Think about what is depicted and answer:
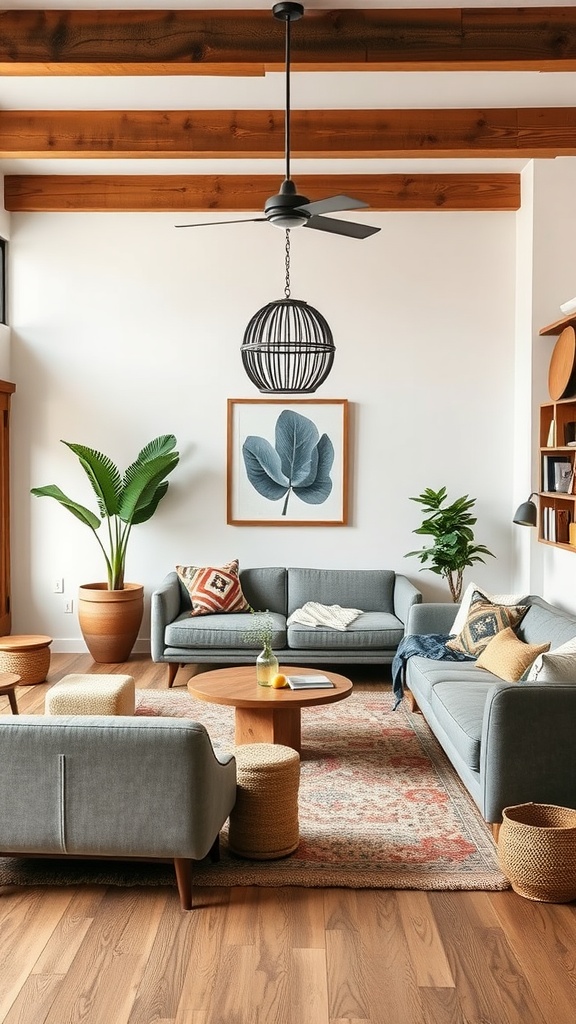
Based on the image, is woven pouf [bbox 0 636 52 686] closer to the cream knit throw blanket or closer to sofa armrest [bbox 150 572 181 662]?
sofa armrest [bbox 150 572 181 662]

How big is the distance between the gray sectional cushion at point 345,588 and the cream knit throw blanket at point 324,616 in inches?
5.4

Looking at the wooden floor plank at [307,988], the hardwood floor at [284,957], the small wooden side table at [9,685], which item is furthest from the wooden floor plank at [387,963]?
the small wooden side table at [9,685]

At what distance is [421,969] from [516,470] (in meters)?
4.58

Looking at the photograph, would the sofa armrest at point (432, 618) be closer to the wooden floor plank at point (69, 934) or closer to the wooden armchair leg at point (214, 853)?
the wooden armchair leg at point (214, 853)

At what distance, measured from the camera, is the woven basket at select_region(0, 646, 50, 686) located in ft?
19.6

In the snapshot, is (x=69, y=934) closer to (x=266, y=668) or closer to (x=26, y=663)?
(x=266, y=668)

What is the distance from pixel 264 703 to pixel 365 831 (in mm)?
778

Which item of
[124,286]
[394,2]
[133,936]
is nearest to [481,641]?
[133,936]

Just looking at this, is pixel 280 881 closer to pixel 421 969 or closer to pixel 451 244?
pixel 421 969

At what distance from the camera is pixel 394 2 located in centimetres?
416

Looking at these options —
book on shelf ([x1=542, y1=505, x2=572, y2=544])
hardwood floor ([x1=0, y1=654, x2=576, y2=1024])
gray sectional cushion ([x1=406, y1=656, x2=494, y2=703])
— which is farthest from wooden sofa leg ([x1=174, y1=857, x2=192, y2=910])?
book on shelf ([x1=542, y1=505, x2=572, y2=544])

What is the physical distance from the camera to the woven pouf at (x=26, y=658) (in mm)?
5961

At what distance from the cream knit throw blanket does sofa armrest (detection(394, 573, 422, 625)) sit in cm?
27

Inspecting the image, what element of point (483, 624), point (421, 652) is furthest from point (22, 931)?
point (483, 624)
